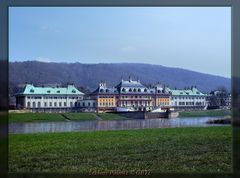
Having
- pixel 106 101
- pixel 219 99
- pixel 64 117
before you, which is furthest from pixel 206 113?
pixel 64 117

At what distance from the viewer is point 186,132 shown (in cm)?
480

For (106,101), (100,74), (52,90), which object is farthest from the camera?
(106,101)

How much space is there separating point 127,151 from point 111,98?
1.79 feet

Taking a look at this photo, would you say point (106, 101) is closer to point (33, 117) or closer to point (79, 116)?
point (79, 116)

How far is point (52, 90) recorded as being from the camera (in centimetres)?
468

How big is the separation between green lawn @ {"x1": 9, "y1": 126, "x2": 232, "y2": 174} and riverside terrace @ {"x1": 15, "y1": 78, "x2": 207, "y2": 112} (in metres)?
0.25

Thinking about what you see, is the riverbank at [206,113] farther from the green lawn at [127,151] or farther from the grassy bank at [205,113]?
the green lawn at [127,151]

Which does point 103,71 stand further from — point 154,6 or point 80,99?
point 154,6

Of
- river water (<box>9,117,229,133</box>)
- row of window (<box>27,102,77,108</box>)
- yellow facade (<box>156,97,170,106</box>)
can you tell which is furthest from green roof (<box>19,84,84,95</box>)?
yellow facade (<box>156,97,170,106</box>)

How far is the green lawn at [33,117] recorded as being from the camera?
4.61 meters

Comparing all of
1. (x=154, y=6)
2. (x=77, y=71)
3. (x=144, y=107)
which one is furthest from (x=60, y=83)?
(x=154, y=6)

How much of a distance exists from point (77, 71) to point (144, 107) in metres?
0.79

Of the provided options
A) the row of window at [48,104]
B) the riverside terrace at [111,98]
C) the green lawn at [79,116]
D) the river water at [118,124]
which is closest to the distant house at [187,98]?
the riverside terrace at [111,98]

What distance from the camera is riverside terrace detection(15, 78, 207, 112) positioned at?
465 cm
